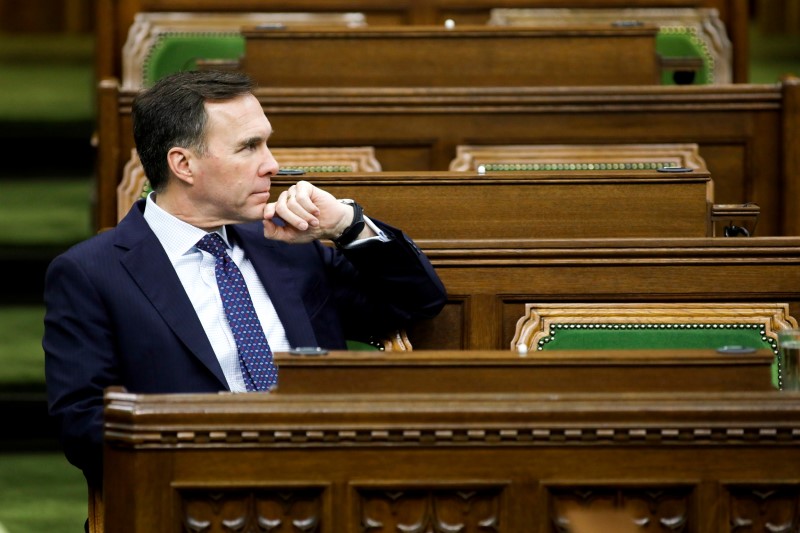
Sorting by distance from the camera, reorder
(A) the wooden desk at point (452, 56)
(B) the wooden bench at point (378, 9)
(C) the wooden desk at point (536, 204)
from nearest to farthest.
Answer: (C) the wooden desk at point (536, 204) < (A) the wooden desk at point (452, 56) < (B) the wooden bench at point (378, 9)

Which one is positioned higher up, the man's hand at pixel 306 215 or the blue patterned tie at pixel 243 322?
A: the man's hand at pixel 306 215

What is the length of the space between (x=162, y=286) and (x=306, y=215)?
16 cm

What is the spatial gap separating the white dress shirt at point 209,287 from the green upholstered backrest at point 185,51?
167 centimetres

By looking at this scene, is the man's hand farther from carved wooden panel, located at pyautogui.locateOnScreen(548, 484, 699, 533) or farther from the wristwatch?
carved wooden panel, located at pyautogui.locateOnScreen(548, 484, 699, 533)

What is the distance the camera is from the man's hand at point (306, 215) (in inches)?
54.9

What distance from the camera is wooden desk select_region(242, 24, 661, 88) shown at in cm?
256

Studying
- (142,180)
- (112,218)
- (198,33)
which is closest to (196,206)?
(142,180)

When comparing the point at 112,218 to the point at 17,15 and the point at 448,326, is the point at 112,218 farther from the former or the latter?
the point at 17,15

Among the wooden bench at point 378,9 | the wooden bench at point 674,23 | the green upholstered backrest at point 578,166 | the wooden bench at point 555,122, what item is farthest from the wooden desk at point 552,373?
the wooden bench at point 378,9

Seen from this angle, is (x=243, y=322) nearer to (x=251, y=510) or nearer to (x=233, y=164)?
(x=233, y=164)

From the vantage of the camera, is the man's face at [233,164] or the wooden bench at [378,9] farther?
the wooden bench at [378,9]

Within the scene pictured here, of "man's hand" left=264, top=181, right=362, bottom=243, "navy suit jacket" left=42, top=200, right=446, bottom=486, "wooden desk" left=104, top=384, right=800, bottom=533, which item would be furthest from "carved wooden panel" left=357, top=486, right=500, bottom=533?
"man's hand" left=264, top=181, right=362, bottom=243

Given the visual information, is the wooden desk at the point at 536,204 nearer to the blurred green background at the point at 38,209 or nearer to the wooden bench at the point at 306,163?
the wooden bench at the point at 306,163

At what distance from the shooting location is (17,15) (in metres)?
4.50
